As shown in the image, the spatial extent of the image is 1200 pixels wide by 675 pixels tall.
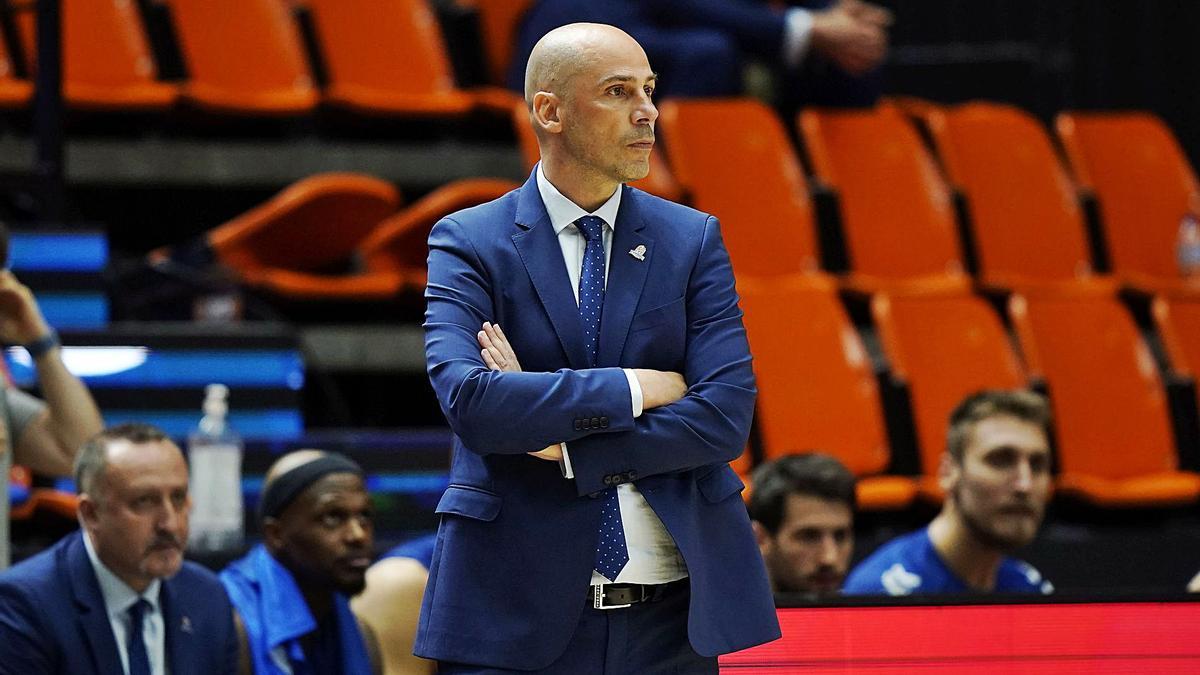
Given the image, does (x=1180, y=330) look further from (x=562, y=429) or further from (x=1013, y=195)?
(x=562, y=429)

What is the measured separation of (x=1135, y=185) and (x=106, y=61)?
11.9 ft

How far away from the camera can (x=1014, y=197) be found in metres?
6.14

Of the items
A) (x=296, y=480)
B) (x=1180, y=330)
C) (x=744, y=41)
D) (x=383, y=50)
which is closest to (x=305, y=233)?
(x=383, y=50)

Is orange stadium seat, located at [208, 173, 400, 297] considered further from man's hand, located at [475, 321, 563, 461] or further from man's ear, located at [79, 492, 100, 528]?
man's hand, located at [475, 321, 563, 461]

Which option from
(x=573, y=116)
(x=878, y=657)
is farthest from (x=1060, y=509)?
(x=573, y=116)

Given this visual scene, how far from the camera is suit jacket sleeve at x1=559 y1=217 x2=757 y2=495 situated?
78.4 inches

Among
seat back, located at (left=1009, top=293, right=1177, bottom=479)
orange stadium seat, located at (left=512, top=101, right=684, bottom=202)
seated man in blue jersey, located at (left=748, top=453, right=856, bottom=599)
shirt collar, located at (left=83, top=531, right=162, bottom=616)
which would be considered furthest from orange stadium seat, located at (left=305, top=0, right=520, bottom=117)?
shirt collar, located at (left=83, top=531, right=162, bottom=616)

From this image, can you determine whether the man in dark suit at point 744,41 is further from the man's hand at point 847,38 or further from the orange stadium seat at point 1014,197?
the orange stadium seat at point 1014,197

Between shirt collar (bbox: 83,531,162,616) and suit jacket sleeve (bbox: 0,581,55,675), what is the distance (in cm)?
15

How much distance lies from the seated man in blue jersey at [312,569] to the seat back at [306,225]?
1.65m

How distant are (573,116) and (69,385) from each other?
6.92 feet

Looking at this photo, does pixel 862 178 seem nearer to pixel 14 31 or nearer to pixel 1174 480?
pixel 1174 480

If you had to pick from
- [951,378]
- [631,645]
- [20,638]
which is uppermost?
[951,378]

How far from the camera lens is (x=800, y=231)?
5.64m
